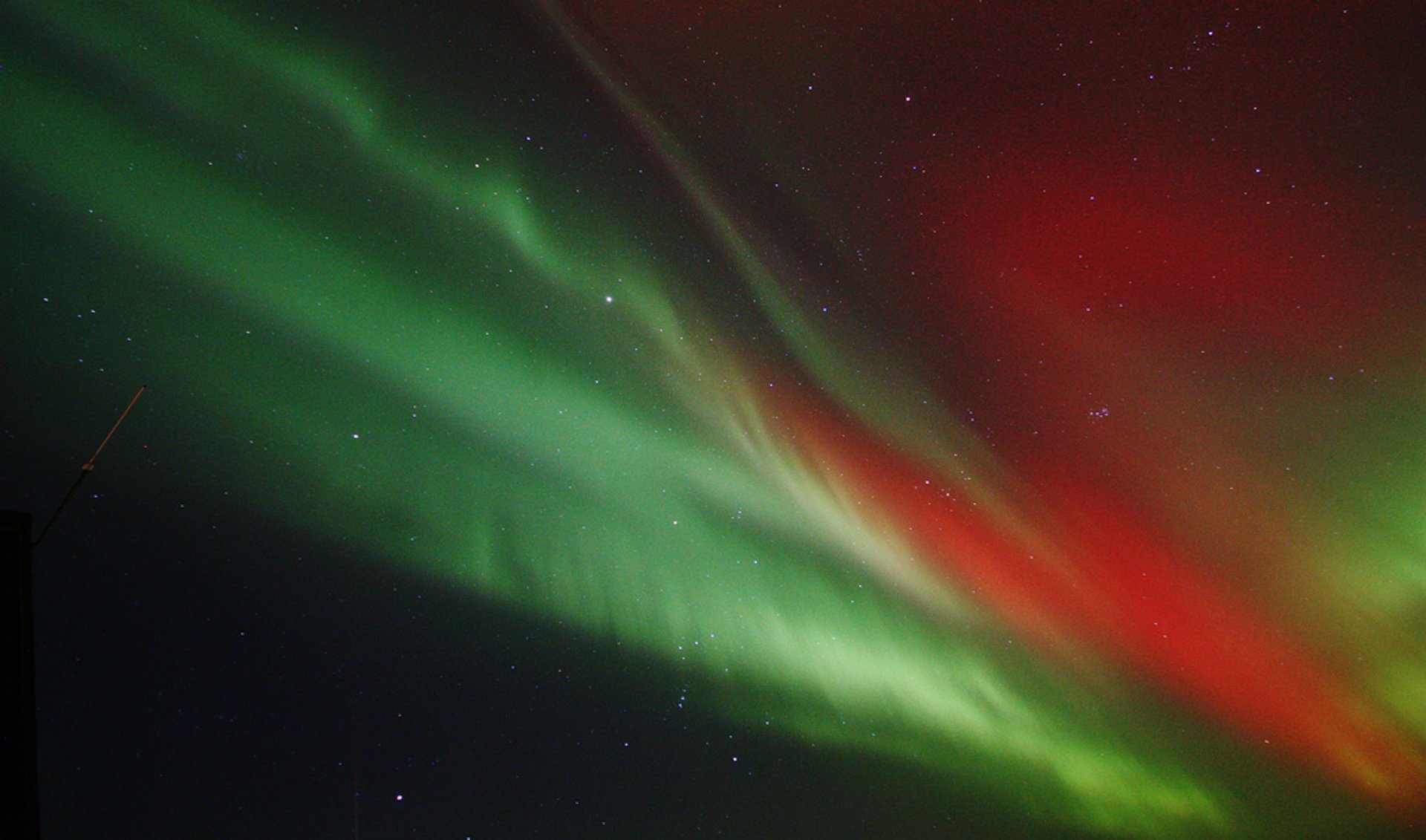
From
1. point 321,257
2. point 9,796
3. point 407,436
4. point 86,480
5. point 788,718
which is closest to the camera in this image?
point 9,796

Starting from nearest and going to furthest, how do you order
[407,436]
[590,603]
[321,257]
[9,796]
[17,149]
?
[9,796], [17,149], [321,257], [407,436], [590,603]

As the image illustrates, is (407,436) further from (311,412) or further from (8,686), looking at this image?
(8,686)

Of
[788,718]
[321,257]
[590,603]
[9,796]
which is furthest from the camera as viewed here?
[788,718]

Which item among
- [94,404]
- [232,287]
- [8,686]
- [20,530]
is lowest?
[8,686]

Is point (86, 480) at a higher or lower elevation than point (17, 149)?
lower

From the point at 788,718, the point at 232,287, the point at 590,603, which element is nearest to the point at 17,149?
the point at 232,287

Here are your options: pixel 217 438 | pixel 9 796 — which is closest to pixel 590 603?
pixel 217 438

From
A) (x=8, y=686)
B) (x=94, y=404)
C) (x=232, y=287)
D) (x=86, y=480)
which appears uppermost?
(x=232, y=287)

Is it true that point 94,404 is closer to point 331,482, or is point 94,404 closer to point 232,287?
point 232,287

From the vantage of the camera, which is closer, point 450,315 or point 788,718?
point 450,315
